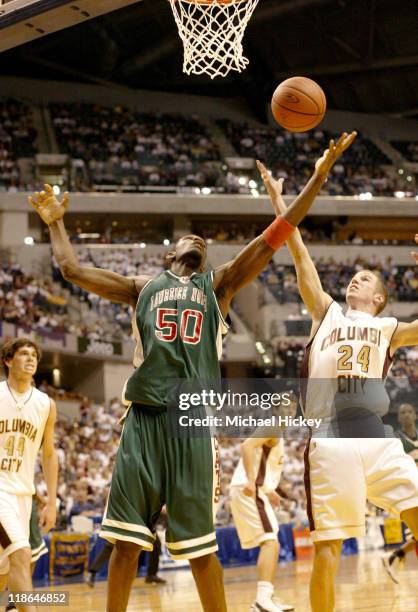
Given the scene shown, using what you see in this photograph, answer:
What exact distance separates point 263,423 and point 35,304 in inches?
643

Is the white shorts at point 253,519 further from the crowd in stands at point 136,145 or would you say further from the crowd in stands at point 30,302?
the crowd in stands at point 136,145

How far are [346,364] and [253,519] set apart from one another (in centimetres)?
295

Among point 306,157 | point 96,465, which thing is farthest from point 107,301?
point 306,157

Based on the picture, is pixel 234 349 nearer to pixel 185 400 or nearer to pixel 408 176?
pixel 408 176

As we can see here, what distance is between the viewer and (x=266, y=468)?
8.38m

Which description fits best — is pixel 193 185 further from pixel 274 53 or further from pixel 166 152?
pixel 274 53

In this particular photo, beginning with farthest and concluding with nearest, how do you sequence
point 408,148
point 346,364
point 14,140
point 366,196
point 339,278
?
point 408,148 → point 14,140 → point 366,196 → point 339,278 → point 346,364

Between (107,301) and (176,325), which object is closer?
(176,325)

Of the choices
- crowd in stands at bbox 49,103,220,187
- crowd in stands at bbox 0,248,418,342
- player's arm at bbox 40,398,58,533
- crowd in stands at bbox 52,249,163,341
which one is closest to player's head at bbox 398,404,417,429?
player's arm at bbox 40,398,58,533

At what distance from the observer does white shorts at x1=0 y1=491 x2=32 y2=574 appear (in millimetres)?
5770

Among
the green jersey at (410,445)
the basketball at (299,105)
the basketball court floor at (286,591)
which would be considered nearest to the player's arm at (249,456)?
the basketball court floor at (286,591)

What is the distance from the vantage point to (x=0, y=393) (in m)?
6.42

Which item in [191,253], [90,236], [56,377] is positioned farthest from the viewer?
[90,236]

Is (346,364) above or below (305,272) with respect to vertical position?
below
